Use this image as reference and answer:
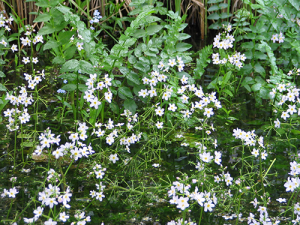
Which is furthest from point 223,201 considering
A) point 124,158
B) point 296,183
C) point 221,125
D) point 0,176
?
point 0,176

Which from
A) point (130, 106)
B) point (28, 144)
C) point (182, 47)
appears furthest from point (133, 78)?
point (28, 144)

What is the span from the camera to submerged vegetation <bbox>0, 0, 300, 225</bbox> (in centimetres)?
208

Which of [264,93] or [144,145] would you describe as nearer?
[144,145]

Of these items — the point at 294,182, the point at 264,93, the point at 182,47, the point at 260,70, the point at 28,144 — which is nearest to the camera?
the point at 294,182

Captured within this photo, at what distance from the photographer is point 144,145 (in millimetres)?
2609

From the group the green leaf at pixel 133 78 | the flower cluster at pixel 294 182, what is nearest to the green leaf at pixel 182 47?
the green leaf at pixel 133 78

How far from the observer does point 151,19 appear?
2924 mm

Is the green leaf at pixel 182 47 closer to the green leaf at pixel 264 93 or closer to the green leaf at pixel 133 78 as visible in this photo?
the green leaf at pixel 133 78

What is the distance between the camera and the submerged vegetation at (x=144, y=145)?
2.08 m

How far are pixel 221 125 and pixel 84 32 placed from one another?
4.38 feet

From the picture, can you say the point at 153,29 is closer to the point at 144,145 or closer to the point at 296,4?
the point at 144,145

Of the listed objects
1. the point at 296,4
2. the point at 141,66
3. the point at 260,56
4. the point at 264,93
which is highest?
the point at 296,4

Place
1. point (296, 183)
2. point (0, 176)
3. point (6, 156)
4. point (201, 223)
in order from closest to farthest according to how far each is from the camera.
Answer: point (296, 183) < point (201, 223) < point (0, 176) < point (6, 156)

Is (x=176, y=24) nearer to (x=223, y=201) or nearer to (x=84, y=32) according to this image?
(x=84, y=32)
